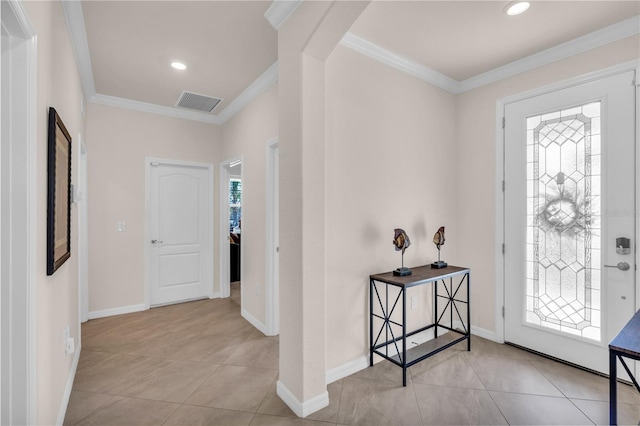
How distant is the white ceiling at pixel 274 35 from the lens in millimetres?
2115

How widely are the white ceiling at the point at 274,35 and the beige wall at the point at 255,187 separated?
353 millimetres

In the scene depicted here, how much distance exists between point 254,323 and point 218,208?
1.79 m

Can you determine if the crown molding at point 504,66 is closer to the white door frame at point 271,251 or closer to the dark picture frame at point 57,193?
the white door frame at point 271,251

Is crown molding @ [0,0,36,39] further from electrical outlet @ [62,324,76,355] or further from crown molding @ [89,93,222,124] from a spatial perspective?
crown molding @ [89,93,222,124]

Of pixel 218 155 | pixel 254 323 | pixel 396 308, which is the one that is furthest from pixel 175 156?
pixel 396 308

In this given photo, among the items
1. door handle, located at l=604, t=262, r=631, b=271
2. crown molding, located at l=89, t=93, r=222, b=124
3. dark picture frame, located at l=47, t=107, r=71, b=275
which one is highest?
crown molding, located at l=89, t=93, r=222, b=124

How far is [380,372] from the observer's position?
248 cm

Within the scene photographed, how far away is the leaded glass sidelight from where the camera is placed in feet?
8.02

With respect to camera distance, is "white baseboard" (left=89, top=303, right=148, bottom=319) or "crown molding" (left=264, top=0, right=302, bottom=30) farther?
"white baseboard" (left=89, top=303, right=148, bottom=319)

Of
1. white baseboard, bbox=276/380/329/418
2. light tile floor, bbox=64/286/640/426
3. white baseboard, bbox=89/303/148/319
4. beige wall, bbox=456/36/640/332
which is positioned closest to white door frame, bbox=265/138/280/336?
light tile floor, bbox=64/286/640/426

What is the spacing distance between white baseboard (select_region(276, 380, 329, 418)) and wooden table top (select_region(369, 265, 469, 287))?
0.89m

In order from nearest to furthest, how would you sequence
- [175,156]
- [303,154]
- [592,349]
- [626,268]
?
[303,154] → [626,268] → [592,349] → [175,156]

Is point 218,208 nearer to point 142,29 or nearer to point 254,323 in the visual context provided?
point 254,323

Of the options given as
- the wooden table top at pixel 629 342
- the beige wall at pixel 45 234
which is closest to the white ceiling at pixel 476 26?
the beige wall at pixel 45 234
